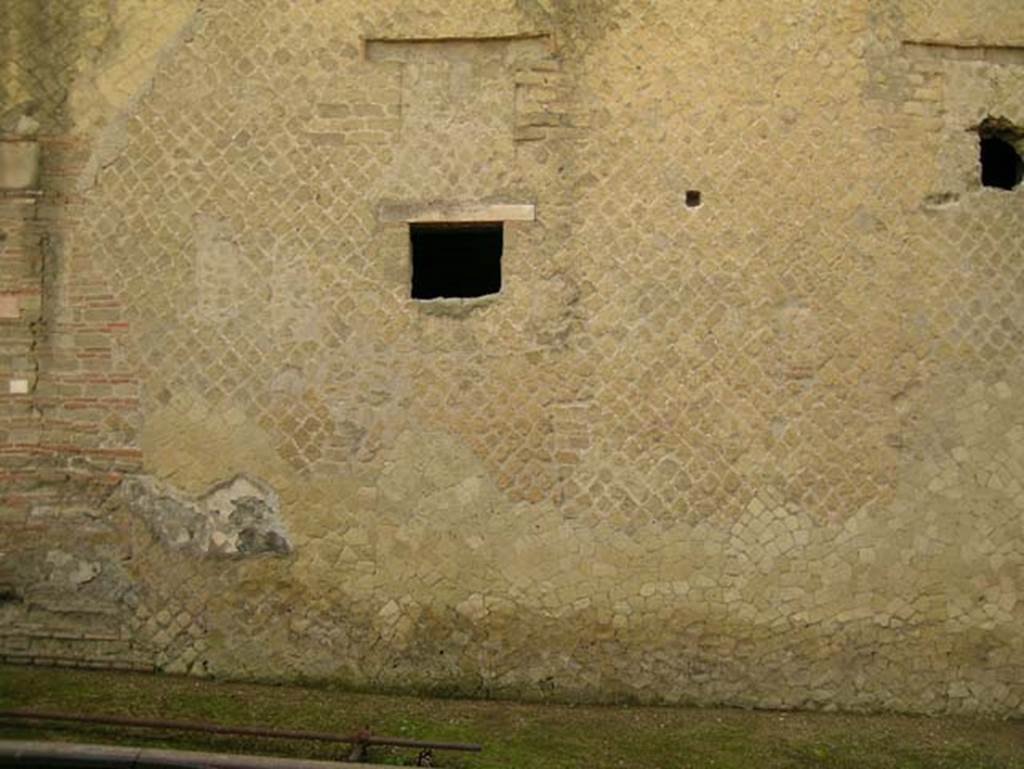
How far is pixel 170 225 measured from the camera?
6711mm

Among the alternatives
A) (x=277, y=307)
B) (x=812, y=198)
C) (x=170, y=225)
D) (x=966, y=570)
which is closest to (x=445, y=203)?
(x=277, y=307)

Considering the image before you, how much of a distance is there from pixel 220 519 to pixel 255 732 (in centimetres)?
168

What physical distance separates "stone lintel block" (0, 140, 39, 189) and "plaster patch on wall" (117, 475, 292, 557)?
2.13 m

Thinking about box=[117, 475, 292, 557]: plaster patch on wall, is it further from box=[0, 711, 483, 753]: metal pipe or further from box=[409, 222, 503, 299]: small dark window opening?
box=[409, 222, 503, 299]: small dark window opening

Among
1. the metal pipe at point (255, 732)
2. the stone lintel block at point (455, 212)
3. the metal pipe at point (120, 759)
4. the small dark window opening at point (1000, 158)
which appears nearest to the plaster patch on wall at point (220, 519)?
the metal pipe at point (255, 732)

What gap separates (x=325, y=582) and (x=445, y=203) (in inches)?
96.3

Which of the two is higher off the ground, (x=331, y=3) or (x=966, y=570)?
(x=331, y=3)

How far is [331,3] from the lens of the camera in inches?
264

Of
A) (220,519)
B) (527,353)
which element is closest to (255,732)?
(220,519)

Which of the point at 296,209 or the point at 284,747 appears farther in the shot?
the point at 296,209

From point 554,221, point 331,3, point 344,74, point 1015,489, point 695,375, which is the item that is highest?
point 331,3

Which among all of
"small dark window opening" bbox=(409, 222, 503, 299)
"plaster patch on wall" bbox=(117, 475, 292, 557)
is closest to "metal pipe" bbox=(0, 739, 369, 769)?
"plaster patch on wall" bbox=(117, 475, 292, 557)

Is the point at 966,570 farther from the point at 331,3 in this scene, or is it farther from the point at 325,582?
the point at 331,3

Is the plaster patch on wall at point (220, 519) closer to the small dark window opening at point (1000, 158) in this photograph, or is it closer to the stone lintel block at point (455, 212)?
the stone lintel block at point (455, 212)
